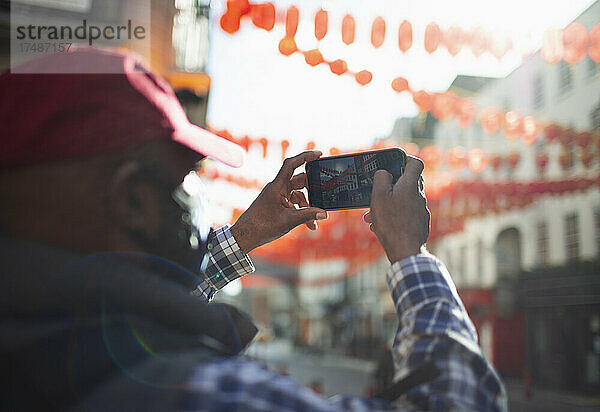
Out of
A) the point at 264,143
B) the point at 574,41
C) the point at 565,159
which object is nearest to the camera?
the point at 574,41

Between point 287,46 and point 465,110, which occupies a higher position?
point 287,46

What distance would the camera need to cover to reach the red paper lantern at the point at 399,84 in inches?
242

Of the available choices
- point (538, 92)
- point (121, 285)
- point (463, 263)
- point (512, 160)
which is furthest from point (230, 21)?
point (463, 263)

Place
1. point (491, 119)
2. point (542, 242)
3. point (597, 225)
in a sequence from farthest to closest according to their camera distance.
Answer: point (542, 242)
point (597, 225)
point (491, 119)

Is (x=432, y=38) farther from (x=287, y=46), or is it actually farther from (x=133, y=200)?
(x=133, y=200)

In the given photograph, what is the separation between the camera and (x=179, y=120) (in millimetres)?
1041

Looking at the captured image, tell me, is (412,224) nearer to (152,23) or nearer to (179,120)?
(179,120)

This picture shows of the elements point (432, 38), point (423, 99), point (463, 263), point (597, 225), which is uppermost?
point (432, 38)

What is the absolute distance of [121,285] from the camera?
2.93 ft

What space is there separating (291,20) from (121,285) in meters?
4.30

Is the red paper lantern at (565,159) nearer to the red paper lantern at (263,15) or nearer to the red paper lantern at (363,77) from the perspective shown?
the red paper lantern at (363,77)

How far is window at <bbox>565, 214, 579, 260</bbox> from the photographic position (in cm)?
1748

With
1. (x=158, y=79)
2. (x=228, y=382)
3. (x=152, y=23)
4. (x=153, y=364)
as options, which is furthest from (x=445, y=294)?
(x=152, y=23)

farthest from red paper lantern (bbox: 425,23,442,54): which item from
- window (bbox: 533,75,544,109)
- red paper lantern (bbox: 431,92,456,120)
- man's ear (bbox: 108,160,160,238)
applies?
window (bbox: 533,75,544,109)
